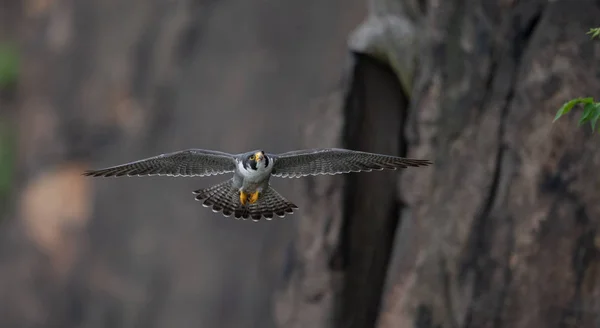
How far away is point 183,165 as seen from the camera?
8.98 m

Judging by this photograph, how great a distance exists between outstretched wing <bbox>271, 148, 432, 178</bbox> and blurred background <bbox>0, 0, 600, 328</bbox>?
1482mm

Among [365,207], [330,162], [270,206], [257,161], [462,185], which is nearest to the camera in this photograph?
[257,161]

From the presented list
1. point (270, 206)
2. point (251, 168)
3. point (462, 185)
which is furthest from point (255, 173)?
point (462, 185)

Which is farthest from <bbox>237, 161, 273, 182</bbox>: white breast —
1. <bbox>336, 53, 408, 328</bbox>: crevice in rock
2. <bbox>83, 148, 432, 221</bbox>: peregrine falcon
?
<bbox>336, 53, 408, 328</bbox>: crevice in rock

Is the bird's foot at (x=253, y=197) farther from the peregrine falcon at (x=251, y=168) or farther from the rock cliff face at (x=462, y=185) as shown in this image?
the rock cliff face at (x=462, y=185)

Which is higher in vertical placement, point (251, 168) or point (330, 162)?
point (330, 162)

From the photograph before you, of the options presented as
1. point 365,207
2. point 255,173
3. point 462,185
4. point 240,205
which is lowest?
point 240,205

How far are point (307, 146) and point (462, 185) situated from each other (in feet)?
5.67

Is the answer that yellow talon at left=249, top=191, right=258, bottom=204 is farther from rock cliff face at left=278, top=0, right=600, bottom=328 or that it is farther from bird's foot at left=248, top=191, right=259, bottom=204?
rock cliff face at left=278, top=0, right=600, bottom=328

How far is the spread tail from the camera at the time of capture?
361 inches

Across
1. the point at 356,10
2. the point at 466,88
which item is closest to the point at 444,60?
the point at 466,88

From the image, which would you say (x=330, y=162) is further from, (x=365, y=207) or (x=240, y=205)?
(x=365, y=207)

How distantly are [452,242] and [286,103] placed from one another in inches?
308

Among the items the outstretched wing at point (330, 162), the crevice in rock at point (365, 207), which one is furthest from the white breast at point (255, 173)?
the crevice in rock at point (365, 207)
